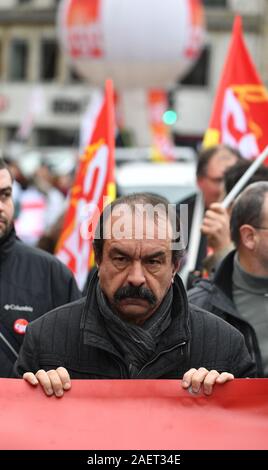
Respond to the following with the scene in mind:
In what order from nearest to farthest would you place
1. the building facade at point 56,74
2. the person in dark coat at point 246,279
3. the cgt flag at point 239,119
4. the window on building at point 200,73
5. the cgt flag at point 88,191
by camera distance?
the person in dark coat at point 246,279, the cgt flag at point 88,191, the cgt flag at point 239,119, the building facade at point 56,74, the window on building at point 200,73

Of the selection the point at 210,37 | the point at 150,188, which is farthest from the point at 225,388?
the point at 210,37

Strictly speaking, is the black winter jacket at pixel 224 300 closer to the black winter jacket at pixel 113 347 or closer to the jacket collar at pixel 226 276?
the jacket collar at pixel 226 276

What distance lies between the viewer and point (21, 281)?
4.73 m

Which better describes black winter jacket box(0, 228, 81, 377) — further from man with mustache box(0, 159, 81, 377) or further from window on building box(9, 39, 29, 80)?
window on building box(9, 39, 29, 80)

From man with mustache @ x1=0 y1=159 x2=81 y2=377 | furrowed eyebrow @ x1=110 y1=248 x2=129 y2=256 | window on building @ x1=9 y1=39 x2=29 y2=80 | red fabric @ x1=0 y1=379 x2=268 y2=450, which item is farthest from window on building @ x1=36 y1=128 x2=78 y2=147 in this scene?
red fabric @ x1=0 y1=379 x2=268 y2=450

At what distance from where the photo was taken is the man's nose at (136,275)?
3246 mm

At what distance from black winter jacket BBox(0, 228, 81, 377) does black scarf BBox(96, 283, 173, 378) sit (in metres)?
1.34

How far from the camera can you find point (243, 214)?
4.50m

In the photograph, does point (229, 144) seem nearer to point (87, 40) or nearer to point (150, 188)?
point (150, 188)

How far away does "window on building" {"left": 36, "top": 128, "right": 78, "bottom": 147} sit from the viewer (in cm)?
4656

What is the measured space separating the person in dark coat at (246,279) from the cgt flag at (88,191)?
5.83 feet

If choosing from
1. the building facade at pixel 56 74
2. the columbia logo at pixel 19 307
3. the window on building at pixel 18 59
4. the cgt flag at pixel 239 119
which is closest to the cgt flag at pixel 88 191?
the cgt flag at pixel 239 119

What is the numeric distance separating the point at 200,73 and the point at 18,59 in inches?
316

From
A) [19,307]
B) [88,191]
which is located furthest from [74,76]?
[19,307]
